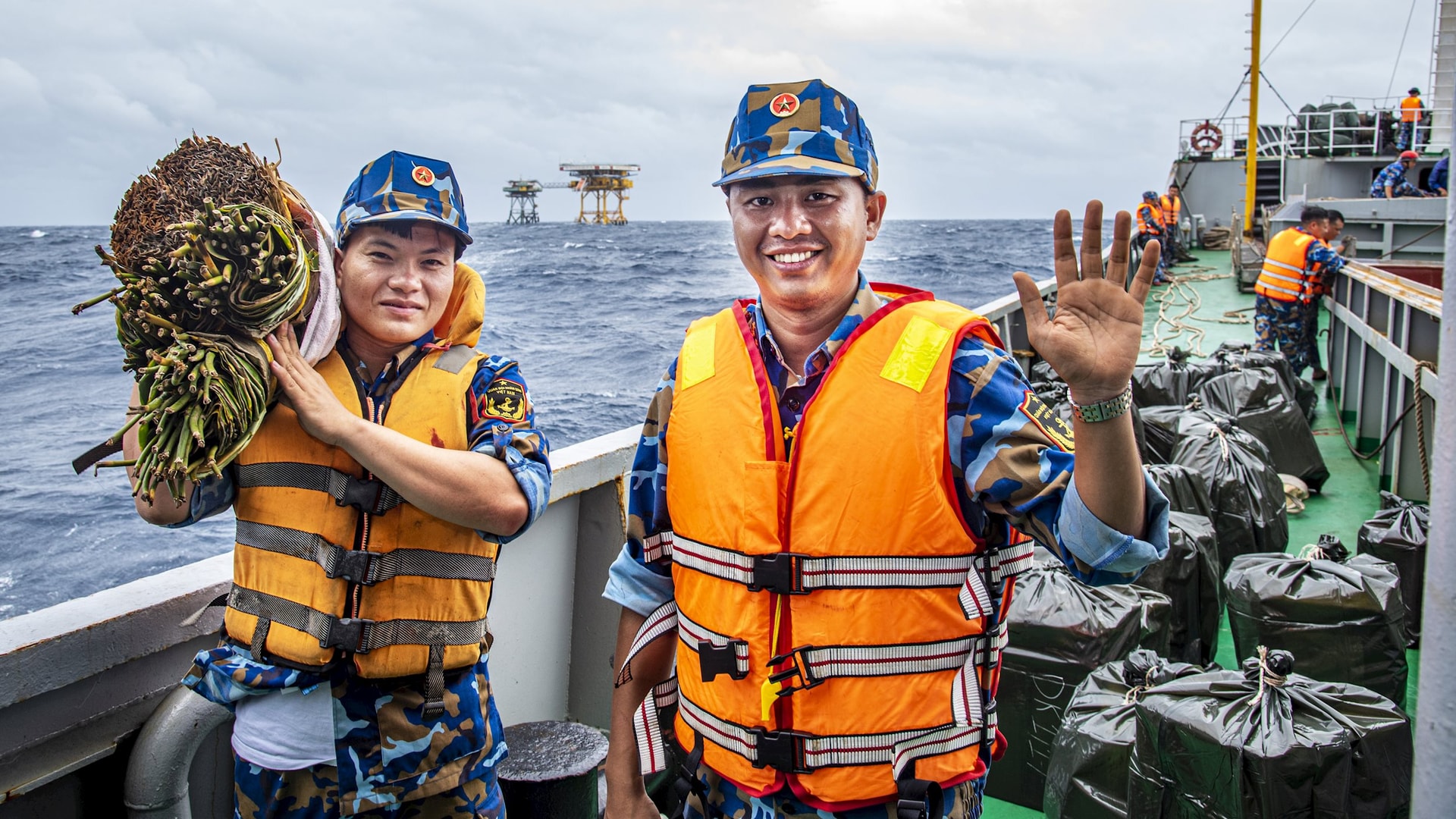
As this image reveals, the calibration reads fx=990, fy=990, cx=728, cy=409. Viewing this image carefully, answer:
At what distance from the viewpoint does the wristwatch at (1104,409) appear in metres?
1.33

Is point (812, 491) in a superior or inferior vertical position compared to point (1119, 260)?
inferior

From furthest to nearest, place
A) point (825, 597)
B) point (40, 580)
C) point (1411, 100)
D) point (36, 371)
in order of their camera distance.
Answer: point (1411, 100)
point (36, 371)
point (40, 580)
point (825, 597)

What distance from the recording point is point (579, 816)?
2594 mm

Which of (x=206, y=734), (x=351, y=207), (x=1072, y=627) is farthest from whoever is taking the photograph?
(x=1072, y=627)

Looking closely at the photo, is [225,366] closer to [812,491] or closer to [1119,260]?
[812,491]

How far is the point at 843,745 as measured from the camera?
159cm

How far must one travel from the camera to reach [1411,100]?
65.3 ft

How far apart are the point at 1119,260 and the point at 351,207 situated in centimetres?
145

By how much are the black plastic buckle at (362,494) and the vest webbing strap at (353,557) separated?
86mm

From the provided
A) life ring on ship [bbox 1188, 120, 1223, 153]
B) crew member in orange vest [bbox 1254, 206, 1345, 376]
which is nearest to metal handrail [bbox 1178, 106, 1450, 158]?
life ring on ship [bbox 1188, 120, 1223, 153]

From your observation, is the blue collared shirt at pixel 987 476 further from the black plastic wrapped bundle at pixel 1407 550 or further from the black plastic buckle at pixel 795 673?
the black plastic wrapped bundle at pixel 1407 550

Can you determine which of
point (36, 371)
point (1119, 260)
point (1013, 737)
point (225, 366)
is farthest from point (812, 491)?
point (36, 371)

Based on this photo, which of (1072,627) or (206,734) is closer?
(206,734)

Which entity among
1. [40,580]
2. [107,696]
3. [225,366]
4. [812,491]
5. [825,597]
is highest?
[225,366]
